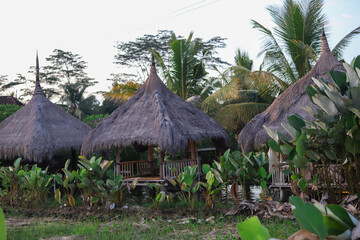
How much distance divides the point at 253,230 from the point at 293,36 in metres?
12.2

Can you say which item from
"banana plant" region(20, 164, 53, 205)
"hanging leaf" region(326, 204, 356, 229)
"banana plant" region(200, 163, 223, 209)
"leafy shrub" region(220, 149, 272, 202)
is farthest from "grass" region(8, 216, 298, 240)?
"hanging leaf" region(326, 204, 356, 229)

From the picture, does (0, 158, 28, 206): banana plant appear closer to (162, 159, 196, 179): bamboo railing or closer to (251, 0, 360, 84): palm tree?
(162, 159, 196, 179): bamboo railing

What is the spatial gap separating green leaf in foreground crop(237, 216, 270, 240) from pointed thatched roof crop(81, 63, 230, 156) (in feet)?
24.5

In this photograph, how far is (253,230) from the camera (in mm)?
1050

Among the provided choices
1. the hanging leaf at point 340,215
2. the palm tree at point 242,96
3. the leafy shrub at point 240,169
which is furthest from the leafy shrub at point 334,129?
the palm tree at point 242,96

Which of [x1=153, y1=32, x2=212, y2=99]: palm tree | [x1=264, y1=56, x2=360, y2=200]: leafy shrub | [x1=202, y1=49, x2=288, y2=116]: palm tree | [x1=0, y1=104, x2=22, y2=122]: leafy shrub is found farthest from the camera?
[x1=153, y1=32, x2=212, y2=99]: palm tree

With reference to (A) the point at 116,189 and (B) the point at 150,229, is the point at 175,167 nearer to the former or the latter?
(A) the point at 116,189

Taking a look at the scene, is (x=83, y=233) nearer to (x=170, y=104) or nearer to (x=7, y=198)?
(x=7, y=198)

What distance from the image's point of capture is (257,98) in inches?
554

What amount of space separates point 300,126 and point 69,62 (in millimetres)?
26681

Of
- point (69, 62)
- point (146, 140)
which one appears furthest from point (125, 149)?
point (69, 62)

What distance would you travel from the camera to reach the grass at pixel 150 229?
478 cm

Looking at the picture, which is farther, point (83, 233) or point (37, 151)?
point (37, 151)

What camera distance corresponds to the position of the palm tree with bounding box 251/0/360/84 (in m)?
12.0
